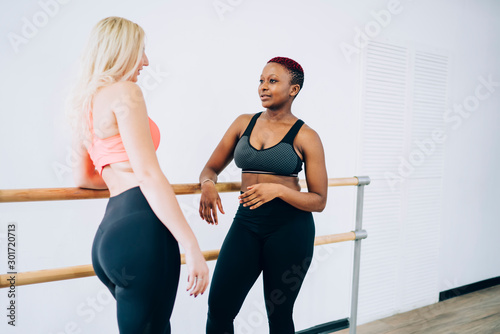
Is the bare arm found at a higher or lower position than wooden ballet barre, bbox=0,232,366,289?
higher

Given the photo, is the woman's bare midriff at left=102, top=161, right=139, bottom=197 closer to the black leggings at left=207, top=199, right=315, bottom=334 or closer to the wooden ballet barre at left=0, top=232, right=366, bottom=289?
the wooden ballet barre at left=0, top=232, right=366, bottom=289

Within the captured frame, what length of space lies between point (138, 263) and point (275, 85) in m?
0.88

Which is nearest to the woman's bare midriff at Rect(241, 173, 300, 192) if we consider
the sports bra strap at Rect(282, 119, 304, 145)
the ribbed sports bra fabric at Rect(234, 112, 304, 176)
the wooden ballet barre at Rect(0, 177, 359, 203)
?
the ribbed sports bra fabric at Rect(234, 112, 304, 176)

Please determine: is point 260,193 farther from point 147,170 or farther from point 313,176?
point 147,170

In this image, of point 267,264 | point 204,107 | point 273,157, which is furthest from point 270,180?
point 204,107

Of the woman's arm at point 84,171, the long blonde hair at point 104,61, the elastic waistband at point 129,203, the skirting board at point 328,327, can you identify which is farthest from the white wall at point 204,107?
the elastic waistband at point 129,203

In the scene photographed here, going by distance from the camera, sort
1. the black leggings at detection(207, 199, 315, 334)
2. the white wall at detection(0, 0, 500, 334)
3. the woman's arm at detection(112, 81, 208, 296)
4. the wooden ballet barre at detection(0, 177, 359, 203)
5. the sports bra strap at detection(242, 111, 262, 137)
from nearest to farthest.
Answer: the woman's arm at detection(112, 81, 208, 296)
the wooden ballet barre at detection(0, 177, 359, 203)
the black leggings at detection(207, 199, 315, 334)
the sports bra strap at detection(242, 111, 262, 137)
the white wall at detection(0, 0, 500, 334)

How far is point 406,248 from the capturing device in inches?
124

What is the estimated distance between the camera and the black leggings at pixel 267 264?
1485 mm

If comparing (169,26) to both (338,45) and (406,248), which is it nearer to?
(338,45)

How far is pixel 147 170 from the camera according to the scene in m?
0.95

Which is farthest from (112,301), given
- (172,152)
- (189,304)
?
(172,152)

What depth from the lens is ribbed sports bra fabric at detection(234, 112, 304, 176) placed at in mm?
1491

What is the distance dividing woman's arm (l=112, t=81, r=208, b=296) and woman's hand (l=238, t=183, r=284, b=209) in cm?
44
